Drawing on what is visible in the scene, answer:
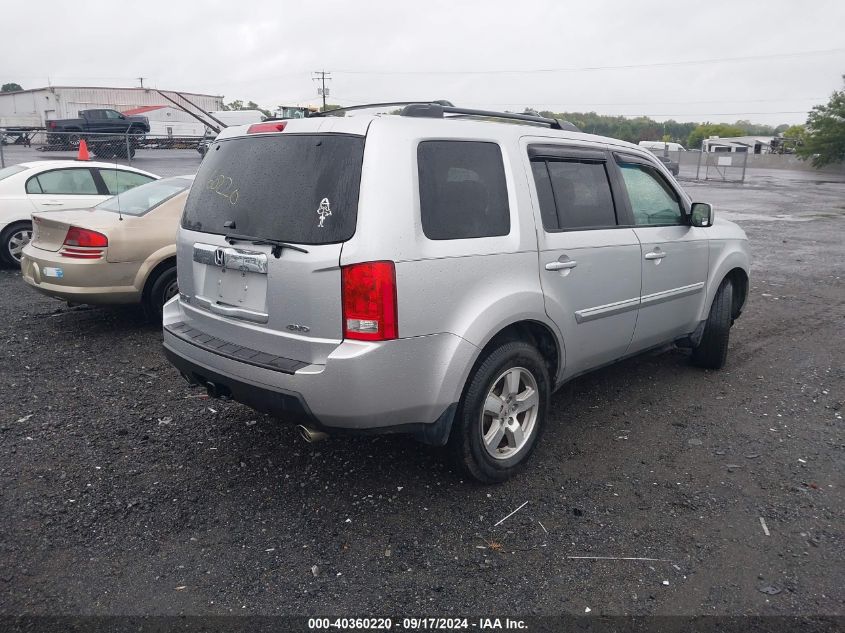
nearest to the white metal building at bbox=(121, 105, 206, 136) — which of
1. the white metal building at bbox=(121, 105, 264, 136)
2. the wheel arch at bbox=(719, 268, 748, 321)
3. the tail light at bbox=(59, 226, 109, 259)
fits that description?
the white metal building at bbox=(121, 105, 264, 136)

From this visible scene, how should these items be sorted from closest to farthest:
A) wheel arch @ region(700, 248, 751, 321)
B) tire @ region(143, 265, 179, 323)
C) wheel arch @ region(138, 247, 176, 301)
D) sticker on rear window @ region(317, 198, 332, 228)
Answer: sticker on rear window @ region(317, 198, 332, 228)
wheel arch @ region(700, 248, 751, 321)
wheel arch @ region(138, 247, 176, 301)
tire @ region(143, 265, 179, 323)

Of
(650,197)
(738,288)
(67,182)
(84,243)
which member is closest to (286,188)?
(650,197)

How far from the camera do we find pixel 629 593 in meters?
→ 2.83

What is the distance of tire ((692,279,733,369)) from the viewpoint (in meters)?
5.43

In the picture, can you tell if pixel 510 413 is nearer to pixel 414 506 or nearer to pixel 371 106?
pixel 414 506

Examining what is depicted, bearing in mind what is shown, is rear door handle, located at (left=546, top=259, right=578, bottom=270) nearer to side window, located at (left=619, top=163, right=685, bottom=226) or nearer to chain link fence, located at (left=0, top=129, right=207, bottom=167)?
side window, located at (left=619, top=163, right=685, bottom=226)

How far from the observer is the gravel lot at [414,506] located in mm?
2824

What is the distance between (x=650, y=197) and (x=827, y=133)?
2060 inches

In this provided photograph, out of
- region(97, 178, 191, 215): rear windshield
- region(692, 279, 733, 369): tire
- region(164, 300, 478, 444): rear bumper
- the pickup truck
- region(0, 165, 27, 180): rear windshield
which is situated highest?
the pickup truck

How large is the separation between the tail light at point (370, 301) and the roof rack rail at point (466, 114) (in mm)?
922

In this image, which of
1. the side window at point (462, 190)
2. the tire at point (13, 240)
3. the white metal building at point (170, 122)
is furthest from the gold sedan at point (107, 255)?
the white metal building at point (170, 122)

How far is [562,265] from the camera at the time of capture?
149 inches

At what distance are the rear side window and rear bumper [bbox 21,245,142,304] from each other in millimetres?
4097

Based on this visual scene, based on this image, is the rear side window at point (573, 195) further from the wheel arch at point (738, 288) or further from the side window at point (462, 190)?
the wheel arch at point (738, 288)
